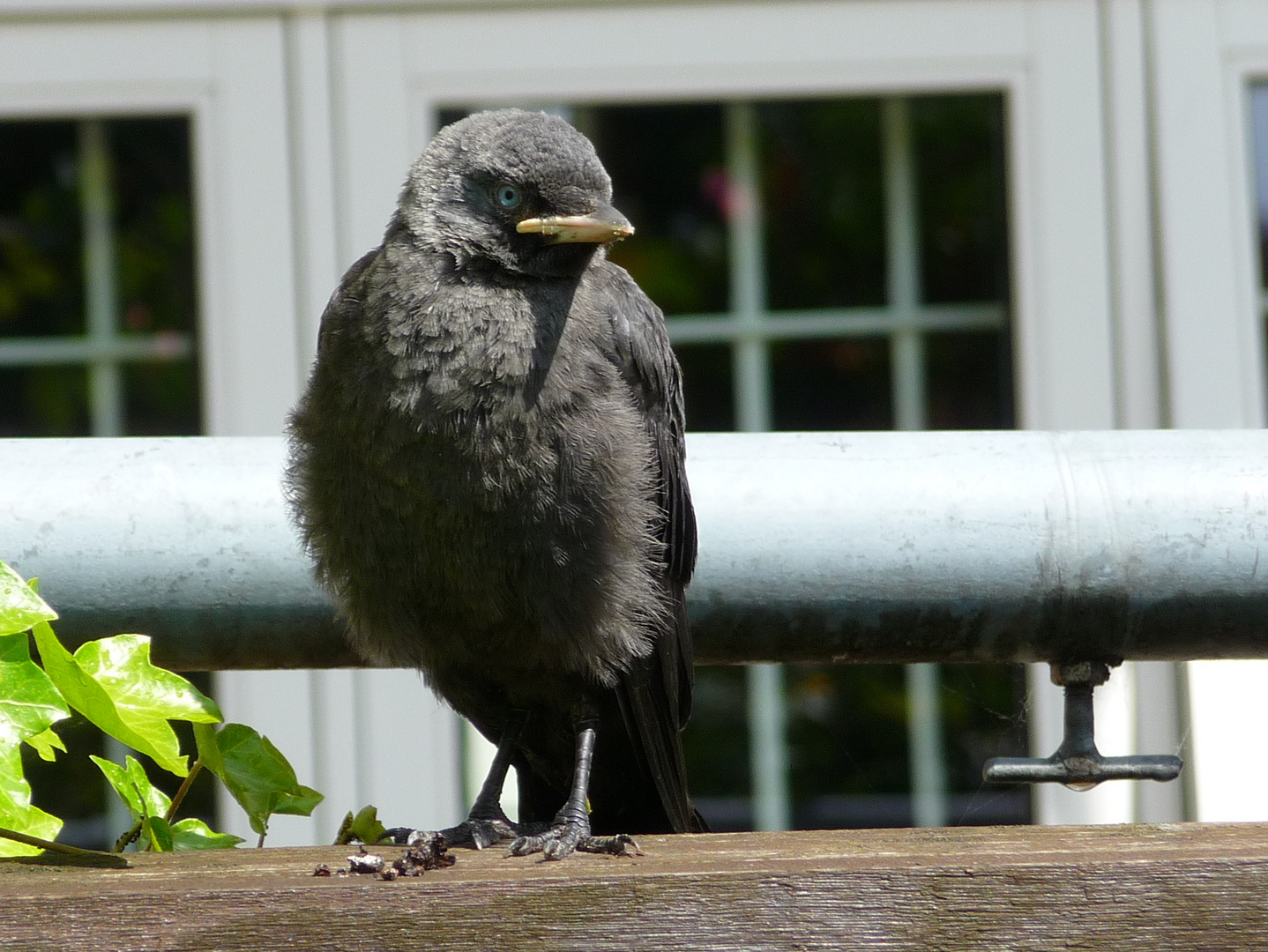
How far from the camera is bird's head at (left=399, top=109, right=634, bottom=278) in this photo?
220 centimetres

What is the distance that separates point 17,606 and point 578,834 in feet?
2.47

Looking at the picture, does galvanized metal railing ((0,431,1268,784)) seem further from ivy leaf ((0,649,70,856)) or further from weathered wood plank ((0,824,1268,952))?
weathered wood plank ((0,824,1268,952))

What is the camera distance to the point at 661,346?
2271 millimetres

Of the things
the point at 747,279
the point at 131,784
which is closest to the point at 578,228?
the point at 131,784

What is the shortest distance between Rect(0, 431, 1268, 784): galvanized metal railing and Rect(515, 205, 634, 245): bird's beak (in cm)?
65

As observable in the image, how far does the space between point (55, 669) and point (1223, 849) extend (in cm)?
101

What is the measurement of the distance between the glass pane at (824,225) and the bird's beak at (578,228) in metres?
2.44

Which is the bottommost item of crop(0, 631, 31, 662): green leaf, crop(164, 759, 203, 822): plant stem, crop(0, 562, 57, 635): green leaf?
crop(164, 759, 203, 822): plant stem

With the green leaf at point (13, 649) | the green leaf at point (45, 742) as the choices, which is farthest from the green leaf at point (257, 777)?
the green leaf at point (13, 649)

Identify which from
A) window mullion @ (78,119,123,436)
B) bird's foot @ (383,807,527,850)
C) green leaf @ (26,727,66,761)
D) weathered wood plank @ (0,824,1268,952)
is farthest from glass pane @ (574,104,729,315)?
weathered wood plank @ (0,824,1268,952)

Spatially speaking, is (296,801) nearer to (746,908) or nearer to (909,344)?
(746,908)

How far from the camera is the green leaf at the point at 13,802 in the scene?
1248 millimetres

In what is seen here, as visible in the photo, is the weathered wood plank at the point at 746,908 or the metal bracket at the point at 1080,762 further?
the metal bracket at the point at 1080,762

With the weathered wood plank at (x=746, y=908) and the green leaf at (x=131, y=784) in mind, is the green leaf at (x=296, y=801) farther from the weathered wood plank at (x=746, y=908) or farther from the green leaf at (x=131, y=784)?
the weathered wood plank at (x=746, y=908)
